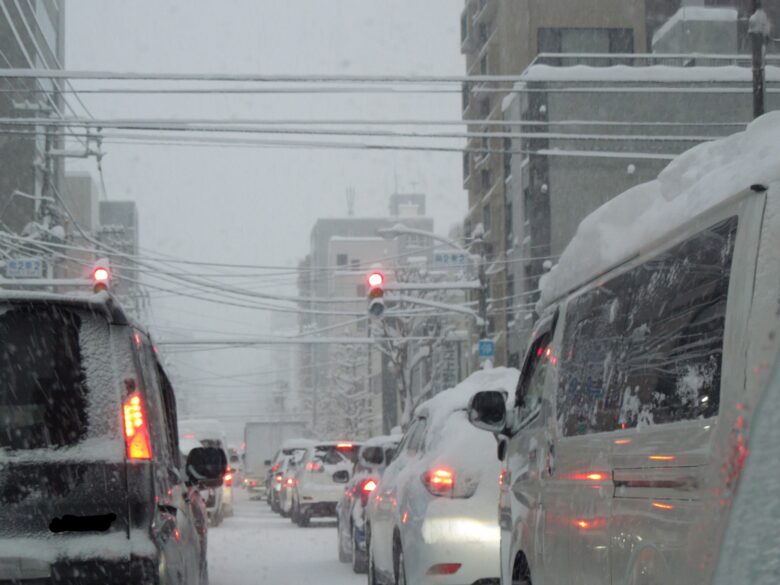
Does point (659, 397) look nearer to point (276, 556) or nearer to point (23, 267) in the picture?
point (276, 556)

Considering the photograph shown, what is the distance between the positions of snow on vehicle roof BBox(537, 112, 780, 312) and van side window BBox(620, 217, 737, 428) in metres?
0.11

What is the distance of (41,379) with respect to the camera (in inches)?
198

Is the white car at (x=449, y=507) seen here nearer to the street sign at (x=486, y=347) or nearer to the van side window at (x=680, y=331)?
the van side window at (x=680, y=331)

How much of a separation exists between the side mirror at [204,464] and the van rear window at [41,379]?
195 cm

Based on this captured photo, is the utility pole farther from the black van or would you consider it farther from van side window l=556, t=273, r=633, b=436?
the black van

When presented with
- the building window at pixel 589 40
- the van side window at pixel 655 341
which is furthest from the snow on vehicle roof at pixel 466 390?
the building window at pixel 589 40

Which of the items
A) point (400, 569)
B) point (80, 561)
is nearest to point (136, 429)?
point (80, 561)

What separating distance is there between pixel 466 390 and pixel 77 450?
6183 mm

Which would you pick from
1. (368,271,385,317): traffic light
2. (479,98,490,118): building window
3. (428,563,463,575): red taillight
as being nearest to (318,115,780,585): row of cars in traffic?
(428,563,463,575): red taillight

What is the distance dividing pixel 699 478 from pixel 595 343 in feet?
6.06

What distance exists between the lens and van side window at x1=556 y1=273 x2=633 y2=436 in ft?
16.0

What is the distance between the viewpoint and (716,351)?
371 cm

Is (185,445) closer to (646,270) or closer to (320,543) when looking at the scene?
(320,543)

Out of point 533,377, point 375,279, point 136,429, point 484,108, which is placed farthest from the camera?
point 484,108
